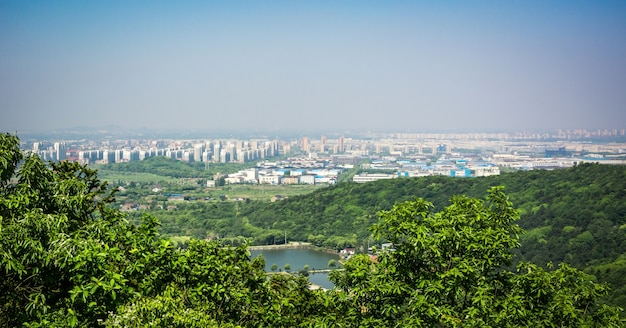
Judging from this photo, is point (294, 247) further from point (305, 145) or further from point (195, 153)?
point (305, 145)

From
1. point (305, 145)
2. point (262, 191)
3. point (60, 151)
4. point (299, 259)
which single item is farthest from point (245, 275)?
point (305, 145)

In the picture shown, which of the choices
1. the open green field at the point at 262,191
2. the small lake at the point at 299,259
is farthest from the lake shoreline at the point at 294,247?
the open green field at the point at 262,191

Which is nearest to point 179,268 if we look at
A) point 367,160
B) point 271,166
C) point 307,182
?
point 307,182

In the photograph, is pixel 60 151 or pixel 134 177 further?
pixel 60 151

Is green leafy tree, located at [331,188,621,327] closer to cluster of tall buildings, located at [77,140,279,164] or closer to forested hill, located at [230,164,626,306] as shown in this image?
forested hill, located at [230,164,626,306]

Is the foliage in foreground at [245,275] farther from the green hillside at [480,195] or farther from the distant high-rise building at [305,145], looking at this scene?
the distant high-rise building at [305,145]

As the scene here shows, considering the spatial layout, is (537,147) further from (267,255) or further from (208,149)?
(267,255)
